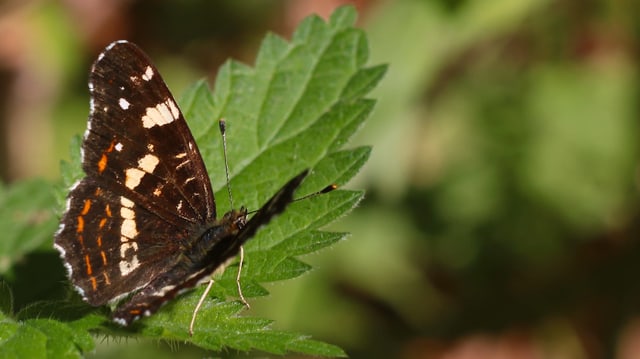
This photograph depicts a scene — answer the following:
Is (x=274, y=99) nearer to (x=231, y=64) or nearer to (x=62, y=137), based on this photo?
(x=231, y=64)

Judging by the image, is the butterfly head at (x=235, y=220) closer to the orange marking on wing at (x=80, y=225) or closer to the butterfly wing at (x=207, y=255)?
the butterfly wing at (x=207, y=255)

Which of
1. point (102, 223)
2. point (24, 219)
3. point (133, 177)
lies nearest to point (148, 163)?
point (133, 177)

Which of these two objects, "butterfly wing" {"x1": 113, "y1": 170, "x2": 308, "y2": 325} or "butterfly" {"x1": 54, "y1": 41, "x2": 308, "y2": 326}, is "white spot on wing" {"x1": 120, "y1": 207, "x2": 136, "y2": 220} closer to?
"butterfly" {"x1": 54, "y1": 41, "x2": 308, "y2": 326}

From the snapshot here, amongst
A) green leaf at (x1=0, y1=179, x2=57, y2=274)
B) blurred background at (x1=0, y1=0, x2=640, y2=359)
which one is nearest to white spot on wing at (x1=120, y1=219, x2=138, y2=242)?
green leaf at (x1=0, y1=179, x2=57, y2=274)

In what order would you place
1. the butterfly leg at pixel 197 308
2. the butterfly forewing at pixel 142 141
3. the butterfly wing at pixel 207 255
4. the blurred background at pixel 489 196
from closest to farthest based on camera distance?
1. the butterfly wing at pixel 207 255
2. the butterfly leg at pixel 197 308
3. the butterfly forewing at pixel 142 141
4. the blurred background at pixel 489 196

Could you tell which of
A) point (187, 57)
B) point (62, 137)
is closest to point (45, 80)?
point (62, 137)

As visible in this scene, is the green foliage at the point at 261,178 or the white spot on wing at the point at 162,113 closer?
the green foliage at the point at 261,178

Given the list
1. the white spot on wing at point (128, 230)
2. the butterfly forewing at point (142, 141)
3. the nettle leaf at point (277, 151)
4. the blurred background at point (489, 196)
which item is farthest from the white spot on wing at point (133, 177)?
the blurred background at point (489, 196)
